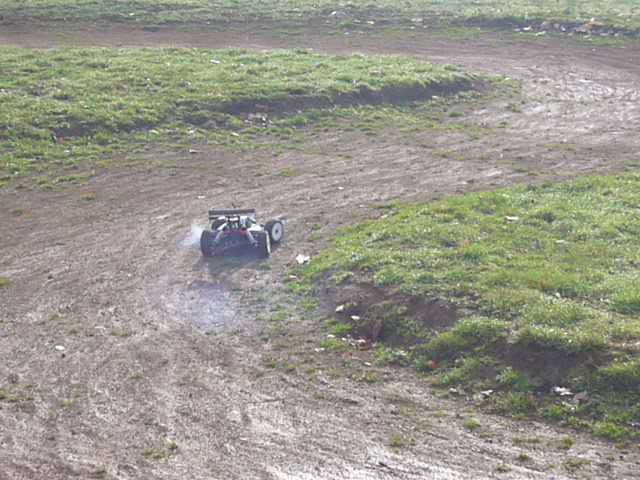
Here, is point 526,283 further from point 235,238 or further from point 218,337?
point 235,238

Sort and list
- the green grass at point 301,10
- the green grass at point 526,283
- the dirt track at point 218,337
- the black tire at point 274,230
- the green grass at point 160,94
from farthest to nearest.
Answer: the green grass at point 301,10 < the green grass at point 160,94 < the black tire at point 274,230 < the green grass at point 526,283 < the dirt track at point 218,337

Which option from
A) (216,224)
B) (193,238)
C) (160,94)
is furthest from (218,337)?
(160,94)

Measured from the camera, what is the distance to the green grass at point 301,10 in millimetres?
38375

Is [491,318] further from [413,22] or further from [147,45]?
[413,22]

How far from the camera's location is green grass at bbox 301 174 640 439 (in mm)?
11078

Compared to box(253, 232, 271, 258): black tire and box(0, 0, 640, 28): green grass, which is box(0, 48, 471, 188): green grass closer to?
box(253, 232, 271, 258): black tire

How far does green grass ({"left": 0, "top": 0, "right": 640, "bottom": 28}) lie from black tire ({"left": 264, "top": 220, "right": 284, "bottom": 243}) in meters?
22.6

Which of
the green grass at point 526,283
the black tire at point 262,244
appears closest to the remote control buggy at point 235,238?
the black tire at point 262,244

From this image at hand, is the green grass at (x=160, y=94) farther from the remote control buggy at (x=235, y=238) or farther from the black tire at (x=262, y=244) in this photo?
the black tire at (x=262, y=244)

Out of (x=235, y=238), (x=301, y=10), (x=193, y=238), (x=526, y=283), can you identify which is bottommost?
(x=301, y=10)

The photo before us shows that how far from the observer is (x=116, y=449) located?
10281 millimetres

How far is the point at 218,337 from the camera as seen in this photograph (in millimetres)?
13352

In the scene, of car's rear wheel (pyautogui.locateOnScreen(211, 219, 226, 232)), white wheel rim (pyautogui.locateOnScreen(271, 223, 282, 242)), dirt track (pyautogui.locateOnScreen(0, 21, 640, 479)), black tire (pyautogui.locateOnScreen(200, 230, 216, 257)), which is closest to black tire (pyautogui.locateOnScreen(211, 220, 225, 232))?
car's rear wheel (pyautogui.locateOnScreen(211, 219, 226, 232))

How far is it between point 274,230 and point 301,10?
2529cm
